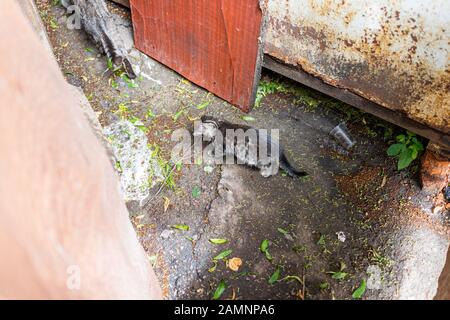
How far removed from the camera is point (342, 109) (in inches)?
165

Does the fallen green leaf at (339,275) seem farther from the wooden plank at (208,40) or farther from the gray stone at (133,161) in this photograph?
the wooden plank at (208,40)

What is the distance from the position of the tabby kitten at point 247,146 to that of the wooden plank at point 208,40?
52 centimetres

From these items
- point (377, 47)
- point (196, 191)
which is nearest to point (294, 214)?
point (196, 191)

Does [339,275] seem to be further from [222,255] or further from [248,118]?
[248,118]

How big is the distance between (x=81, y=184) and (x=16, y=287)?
449 mm

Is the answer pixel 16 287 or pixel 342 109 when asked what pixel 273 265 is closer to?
pixel 342 109

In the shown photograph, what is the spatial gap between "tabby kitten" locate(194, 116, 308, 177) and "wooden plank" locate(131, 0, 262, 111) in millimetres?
517

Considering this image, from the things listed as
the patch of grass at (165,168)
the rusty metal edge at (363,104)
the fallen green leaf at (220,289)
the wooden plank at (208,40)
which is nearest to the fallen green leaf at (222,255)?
the fallen green leaf at (220,289)

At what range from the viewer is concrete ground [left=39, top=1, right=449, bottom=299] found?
3.10 m

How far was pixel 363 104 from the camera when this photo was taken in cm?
360

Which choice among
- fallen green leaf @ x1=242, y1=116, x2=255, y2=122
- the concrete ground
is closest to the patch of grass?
the concrete ground

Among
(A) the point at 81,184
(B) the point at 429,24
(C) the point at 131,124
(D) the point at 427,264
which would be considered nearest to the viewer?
(A) the point at 81,184

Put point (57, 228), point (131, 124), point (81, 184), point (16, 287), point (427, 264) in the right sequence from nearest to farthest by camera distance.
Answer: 1. point (16, 287)
2. point (57, 228)
3. point (81, 184)
4. point (427, 264)
5. point (131, 124)
